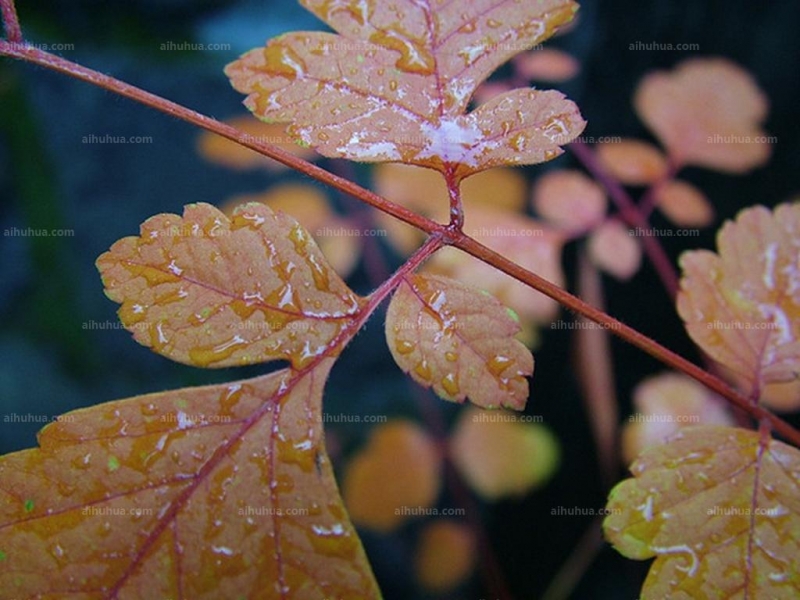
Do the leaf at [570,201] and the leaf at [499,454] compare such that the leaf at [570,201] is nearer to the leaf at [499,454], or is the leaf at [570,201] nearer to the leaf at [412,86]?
the leaf at [499,454]

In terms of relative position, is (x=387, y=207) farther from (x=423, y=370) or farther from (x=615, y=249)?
(x=615, y=249)

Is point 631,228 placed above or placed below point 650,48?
below

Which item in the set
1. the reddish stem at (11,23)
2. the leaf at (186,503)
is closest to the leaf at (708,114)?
the leaf at (186,503)

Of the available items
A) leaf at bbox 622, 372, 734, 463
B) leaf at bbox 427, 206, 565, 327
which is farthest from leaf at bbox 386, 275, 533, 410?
leaf at bbox 622, 372, 734, 463

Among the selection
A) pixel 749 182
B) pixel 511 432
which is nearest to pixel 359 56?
pixel 511 432

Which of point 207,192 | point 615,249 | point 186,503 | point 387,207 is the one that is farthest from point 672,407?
point 207,192

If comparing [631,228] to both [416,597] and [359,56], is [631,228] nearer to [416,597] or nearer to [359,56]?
[359,56]
